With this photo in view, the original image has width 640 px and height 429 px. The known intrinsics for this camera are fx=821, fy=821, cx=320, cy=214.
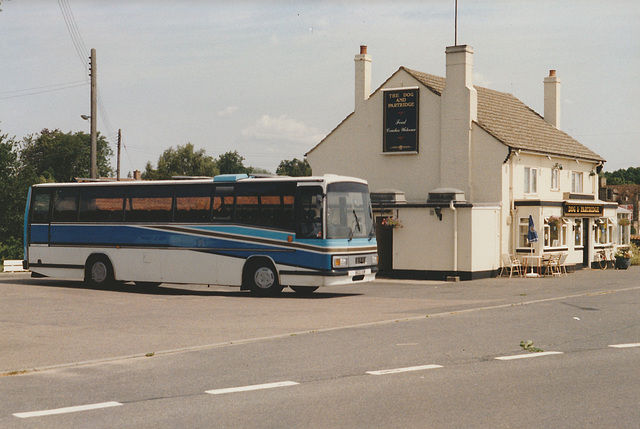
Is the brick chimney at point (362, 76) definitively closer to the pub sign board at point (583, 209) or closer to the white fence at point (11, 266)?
the pub sign board at point (583, 209)

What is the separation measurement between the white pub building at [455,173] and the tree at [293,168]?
94984 mm

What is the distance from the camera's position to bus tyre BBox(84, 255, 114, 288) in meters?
25.4

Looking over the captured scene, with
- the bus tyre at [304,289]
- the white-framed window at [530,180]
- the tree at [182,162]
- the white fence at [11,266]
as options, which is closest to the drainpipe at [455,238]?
the white-framed window at [530,180]

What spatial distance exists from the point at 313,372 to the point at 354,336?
3686 millimetres

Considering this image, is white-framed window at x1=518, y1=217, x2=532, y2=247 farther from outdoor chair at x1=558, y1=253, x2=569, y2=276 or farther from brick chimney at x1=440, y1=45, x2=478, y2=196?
brick chimney at x1=440, y1=45, x2=478, y2=196

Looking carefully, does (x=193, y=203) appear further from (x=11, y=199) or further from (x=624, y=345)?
(x=11, y=199)

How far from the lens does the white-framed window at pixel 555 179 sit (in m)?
38.2

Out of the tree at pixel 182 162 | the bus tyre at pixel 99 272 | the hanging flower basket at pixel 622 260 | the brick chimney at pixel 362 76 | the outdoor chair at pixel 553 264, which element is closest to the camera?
the bus tyre at pixel 99 272

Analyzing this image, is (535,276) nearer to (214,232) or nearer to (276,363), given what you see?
(214,232)

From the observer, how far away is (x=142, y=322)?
644 inches

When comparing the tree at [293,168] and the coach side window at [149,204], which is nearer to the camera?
the coach side window at [149,204]

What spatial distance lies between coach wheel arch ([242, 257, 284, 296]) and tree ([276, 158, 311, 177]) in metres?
109

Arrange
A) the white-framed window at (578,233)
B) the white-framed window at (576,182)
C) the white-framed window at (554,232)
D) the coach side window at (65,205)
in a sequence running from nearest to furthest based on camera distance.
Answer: the coach side window at (65,205), the white-framed window at (554,232), the white-framed window at (578,233), the white-framed window at (576,182)

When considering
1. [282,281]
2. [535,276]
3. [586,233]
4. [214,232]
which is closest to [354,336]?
[282,281]
